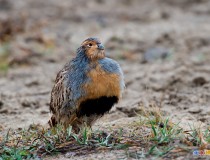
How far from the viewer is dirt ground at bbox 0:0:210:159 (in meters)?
7.88

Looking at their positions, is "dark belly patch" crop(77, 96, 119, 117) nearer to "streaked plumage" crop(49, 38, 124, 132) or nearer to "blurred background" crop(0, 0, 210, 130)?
"streaked plumage" crop(49, 38, 124, 132)

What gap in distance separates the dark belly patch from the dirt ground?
10.3 inches

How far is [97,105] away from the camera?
6.18 m

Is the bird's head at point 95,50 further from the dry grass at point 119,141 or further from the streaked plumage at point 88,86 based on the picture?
the dry grass at point 119,141

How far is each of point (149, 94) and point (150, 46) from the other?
10.2ft

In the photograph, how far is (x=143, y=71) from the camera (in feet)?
32.5

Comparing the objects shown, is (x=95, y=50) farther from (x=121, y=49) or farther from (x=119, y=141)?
(x=121, y=49)

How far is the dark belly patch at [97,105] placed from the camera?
616 centimetres

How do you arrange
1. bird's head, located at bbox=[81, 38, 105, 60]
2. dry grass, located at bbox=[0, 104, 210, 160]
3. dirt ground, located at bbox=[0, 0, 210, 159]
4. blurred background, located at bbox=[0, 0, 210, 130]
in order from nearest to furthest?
1. dry grass, located at bbox=[0, 104, 210, 160]
2. bird's head, located at bbox=[81, 38, 105, 60]
3. dirt ground, located at bbox=[0, 0, 210, 159]
4. blurred background, located at bbox=[0, 0, 210, 130]

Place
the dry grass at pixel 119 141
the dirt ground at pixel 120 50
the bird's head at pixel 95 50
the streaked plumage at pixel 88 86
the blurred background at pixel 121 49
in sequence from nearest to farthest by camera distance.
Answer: the dry grass at pixel 119 141 < the streaked plumage at pixel 88 86 < the bird's head at pixel 95 50 < the dirt ground at pixel 120 50 < the blurred background at pixel 121 49

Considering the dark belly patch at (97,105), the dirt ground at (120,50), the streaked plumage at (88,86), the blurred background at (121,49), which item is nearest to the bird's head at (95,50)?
the streaked plumage at (88,86)

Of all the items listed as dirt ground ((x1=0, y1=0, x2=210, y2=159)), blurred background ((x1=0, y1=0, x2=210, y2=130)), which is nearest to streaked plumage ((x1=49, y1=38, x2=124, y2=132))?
dirt ground ((x1=0, y1=0, x2=210, y2=159))

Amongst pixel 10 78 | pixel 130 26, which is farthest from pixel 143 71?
pixel 130 26

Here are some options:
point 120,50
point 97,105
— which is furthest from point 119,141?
point 120,50
